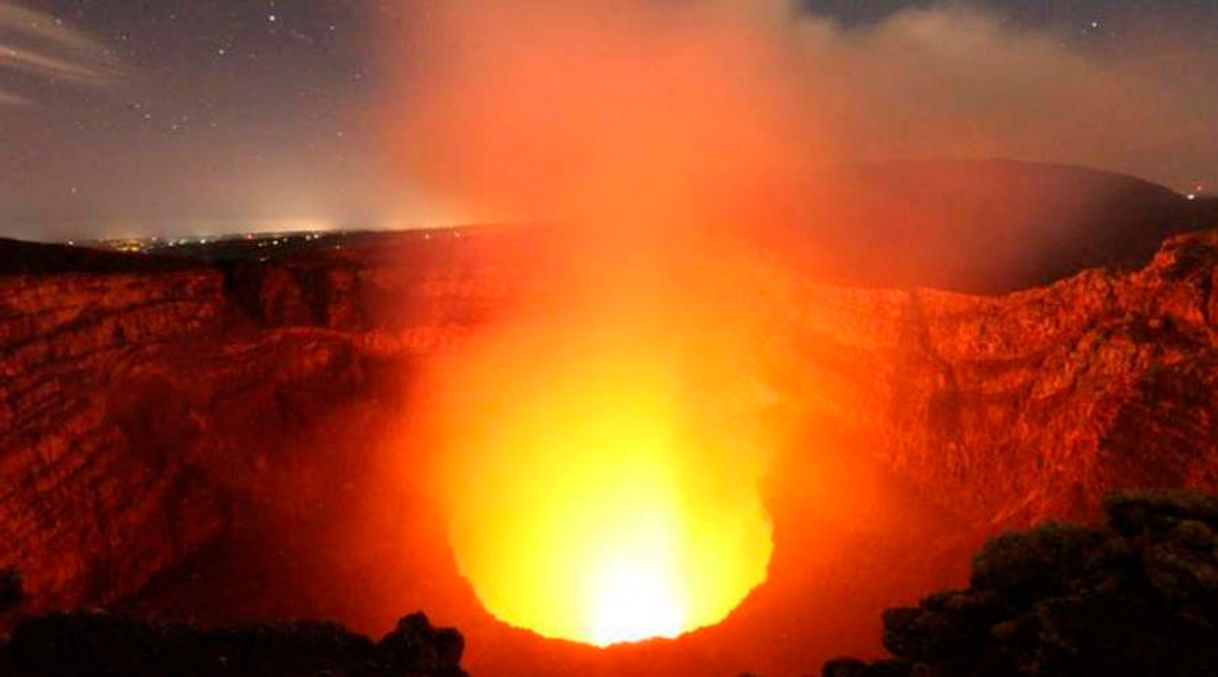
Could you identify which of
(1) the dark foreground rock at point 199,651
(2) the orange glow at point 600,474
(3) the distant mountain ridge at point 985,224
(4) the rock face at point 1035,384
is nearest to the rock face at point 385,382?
(4) the rock face at point 1035,384

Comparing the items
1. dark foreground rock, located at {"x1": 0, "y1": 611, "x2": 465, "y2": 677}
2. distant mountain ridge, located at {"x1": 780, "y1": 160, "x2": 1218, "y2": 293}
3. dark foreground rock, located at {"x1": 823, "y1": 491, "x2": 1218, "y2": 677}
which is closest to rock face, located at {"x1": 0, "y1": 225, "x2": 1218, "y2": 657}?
dark foreground rock, located at {"x1": 0, "y1": 611, "x2": 465, "y2": 677}

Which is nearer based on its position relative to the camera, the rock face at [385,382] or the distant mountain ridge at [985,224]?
the rock face at [385,382]

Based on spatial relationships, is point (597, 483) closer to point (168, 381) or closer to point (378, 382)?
point (378, 382)

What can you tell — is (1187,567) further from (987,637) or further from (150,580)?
(150,580)

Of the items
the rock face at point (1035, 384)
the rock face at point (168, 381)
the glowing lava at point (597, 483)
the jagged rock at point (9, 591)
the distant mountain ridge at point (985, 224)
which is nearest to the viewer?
the jagged rock at point (9, 591)

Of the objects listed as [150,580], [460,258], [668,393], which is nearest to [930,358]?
[668,393]

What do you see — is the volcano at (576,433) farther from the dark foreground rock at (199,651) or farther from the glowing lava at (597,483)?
the dark foreground rock at (199,651)
